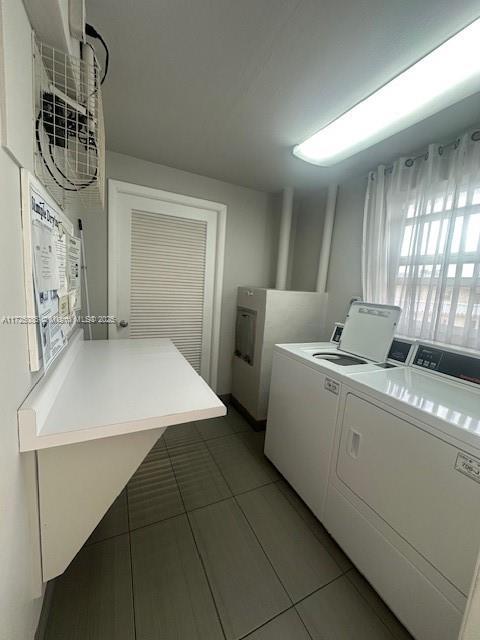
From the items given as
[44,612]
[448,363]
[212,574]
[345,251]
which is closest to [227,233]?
[345,251]

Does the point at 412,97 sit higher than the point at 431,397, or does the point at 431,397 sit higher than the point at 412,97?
the point at 412,97

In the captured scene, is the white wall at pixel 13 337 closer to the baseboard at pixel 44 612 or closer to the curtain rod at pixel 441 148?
the baseboard at pixel 44 612

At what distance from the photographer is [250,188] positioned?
2793 millimetres

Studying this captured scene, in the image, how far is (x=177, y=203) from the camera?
247cm

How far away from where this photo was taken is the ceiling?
0.96 metres

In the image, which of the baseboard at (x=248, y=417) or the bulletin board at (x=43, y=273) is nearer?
the bulletin board at (x=43, y=273)

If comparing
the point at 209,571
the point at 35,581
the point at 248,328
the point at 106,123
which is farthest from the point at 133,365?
the point at 106,123

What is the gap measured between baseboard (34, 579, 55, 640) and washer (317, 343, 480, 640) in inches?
53.7

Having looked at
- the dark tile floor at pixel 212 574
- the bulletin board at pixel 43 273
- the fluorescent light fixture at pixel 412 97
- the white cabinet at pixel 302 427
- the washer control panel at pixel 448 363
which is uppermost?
the fluorescent light fixture at pixel 412 97

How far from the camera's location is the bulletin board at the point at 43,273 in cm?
76

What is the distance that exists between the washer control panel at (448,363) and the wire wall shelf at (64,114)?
2.07m

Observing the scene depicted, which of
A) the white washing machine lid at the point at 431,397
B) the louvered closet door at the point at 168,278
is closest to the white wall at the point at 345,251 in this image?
the white washing machine lid at the point at 431,397

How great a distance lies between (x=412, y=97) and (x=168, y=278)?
7.08ft

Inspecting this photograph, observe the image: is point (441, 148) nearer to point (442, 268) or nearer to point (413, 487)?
point (442, 268)
